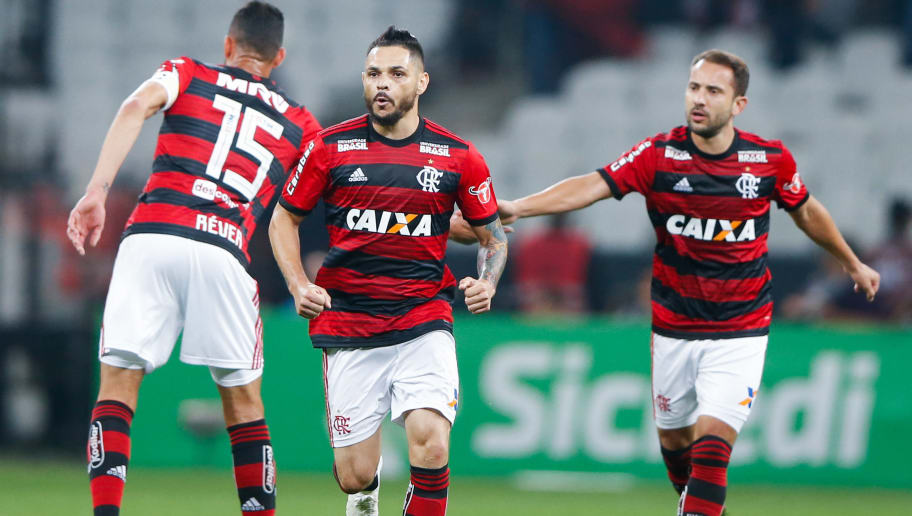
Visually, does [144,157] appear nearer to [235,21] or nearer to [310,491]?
[310,491]

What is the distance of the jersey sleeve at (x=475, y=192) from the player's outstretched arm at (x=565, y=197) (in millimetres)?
546

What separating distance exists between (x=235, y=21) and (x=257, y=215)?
0.99 meters

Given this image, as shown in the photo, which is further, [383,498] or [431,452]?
[383,498]

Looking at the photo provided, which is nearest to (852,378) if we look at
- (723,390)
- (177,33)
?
(723,390)

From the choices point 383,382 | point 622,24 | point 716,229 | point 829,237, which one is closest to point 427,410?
point 383,382

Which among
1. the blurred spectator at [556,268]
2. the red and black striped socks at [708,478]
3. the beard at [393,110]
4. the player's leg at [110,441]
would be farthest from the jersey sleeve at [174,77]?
the blurred spectator at [556,268]

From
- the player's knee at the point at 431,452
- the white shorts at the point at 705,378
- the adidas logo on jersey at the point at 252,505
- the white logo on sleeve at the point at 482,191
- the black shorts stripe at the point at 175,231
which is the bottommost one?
the adidas logo on jersey at the point at 252,505

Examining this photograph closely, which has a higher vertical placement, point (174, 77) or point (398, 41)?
point (398, 41)

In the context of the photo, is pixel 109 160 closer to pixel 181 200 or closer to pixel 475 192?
pixel 181 200

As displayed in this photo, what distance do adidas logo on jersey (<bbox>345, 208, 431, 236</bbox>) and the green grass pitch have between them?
3.16 m

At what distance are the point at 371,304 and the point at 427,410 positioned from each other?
1.85 feet

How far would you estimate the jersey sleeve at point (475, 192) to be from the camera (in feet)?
17.6

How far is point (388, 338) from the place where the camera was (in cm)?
534

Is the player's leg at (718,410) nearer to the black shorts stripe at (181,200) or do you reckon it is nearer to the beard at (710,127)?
the beard at (710,127)
